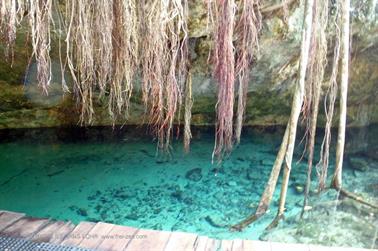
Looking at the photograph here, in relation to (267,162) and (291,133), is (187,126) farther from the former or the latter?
(267,162)

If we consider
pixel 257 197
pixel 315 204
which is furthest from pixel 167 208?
Result: pixel 315 204

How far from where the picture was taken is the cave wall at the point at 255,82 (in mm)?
3938

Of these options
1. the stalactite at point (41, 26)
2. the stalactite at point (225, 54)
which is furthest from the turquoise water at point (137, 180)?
the stalactite at point (41, 26)

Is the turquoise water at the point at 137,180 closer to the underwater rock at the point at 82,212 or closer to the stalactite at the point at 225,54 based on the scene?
the underwater rock at the point at 82,212

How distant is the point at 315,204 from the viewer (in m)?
3.77

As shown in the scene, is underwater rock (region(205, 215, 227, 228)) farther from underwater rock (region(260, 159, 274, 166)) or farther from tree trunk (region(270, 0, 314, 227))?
underwater rock (region(260, 159, 274, 166))

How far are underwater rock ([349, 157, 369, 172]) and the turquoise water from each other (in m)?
0.10

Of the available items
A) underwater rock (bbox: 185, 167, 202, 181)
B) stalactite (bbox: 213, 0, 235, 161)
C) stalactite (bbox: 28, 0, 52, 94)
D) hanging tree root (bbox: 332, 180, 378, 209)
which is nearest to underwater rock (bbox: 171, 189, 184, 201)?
underwater rock (bbox: 185, 167, 202, 181)

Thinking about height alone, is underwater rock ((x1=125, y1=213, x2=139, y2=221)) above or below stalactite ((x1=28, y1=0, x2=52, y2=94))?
below

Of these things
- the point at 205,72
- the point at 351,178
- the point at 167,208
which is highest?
the point at 205,72

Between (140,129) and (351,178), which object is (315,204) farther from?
(140,129)

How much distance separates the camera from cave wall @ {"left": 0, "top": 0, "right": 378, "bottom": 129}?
3938 millimetres

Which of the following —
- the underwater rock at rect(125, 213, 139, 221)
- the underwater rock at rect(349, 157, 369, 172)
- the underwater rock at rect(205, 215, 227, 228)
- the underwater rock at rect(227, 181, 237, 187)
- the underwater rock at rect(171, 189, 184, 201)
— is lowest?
the underwater rock at rect(125, 213, 139, 221)

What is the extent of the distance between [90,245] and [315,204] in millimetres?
2510
